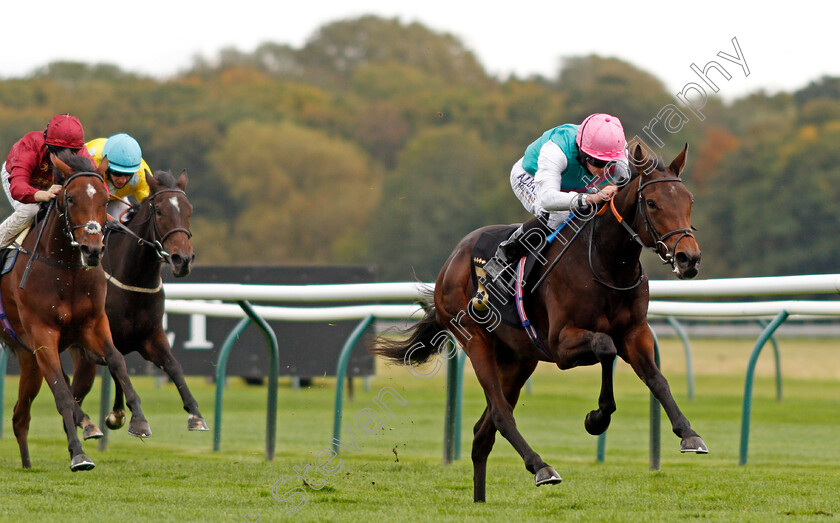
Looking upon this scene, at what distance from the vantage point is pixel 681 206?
14.2 feet

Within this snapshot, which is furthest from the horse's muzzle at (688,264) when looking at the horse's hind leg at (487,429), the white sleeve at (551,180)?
the horse's hind leg at (487,429)

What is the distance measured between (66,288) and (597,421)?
8.82 feet

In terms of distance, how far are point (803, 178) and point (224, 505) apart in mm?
31473

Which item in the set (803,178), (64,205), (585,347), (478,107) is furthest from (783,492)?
(478,107)

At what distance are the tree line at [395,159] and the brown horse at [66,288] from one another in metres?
24.0

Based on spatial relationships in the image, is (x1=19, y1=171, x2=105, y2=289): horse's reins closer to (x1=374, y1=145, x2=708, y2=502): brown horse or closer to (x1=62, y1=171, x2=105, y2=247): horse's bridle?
(x1=62, y1=171, x2=105, y2=247): horse's bridle

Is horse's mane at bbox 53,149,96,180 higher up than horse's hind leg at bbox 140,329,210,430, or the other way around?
horse's mane at bbox 53,149,96,180

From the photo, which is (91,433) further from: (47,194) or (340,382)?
(340,382)

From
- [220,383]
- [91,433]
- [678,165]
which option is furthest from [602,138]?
[220,383]

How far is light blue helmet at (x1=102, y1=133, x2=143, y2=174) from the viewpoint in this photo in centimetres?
611

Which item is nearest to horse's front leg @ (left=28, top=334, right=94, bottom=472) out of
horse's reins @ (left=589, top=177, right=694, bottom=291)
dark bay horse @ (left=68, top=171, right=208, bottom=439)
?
dark bay horse @ (left=68, top=171, right=208, bottom=439)

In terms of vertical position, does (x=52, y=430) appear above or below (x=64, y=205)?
below

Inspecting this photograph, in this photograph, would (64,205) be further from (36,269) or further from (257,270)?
(257,270)

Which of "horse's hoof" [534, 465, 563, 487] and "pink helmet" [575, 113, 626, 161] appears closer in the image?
"horse's hoof" [534, 465, 563, 487]
